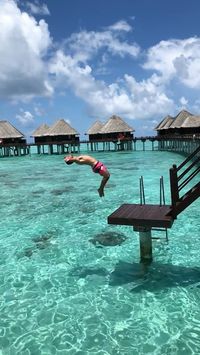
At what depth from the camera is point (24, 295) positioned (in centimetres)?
985

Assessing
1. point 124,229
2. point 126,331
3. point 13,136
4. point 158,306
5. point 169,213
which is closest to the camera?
point 126,331

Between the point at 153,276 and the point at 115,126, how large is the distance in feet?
177

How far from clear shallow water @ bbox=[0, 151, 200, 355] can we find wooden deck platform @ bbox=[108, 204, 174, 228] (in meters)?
A: 1.79

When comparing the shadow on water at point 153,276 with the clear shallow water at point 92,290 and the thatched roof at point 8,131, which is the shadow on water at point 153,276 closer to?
the clear shallow water at point 92,290

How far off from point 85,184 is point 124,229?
1301cm

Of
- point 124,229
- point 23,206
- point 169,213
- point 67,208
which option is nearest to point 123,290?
point 169,213

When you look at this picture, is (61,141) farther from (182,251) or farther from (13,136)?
(182,251)

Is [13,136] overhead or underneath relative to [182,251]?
overhead

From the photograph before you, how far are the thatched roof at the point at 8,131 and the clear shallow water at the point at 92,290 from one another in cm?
4639

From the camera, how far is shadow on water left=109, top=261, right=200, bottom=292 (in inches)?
393

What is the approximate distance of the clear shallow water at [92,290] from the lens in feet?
25.5

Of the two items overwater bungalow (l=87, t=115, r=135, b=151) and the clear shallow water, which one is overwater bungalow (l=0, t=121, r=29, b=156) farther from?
the clear shallow water

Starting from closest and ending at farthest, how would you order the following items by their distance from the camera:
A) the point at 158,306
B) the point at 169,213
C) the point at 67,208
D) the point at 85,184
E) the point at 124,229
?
the point at 158,306, the point at 169,213, the point at 124,229, the point at 67,208, the point at 85,184

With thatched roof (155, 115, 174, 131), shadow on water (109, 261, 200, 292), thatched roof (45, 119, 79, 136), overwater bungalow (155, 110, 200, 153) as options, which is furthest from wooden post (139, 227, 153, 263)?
thatched roof (155, 115, 174, 131)
